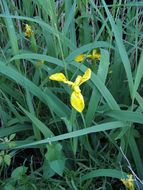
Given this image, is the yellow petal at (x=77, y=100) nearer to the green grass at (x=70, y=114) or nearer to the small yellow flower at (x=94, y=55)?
the green grass at (x=70, y=114)

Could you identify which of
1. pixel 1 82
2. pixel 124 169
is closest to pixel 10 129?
pixel 1 82

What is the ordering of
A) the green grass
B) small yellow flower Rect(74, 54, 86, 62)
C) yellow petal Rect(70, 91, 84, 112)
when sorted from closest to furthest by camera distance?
yellow petal Rect(70, 91, 84, 112), the green grass, small yellow flower Rect(74, 54, 86, 62)

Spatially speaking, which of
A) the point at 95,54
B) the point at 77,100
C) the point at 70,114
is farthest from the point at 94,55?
the point at 77,100

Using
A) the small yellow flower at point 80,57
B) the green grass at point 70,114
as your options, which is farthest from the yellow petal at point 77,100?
the small yellow flower at point 80,57

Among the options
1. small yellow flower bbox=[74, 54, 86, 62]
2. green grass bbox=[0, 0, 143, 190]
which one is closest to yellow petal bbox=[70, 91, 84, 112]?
green grass bbox=[0, 0, 143, 190]

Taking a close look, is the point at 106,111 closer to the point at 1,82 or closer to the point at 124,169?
the point at 124,169

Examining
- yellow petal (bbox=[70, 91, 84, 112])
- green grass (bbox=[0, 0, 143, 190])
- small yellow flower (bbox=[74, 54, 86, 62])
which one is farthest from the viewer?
small yellow flower (bbox=[74, 54, 86, 62])

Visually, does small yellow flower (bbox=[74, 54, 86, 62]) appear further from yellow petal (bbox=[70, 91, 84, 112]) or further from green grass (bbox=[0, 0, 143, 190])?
yellow petal (bbox=[70, 91, 84, 112])

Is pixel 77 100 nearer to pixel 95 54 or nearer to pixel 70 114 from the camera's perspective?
pixel 70 114
